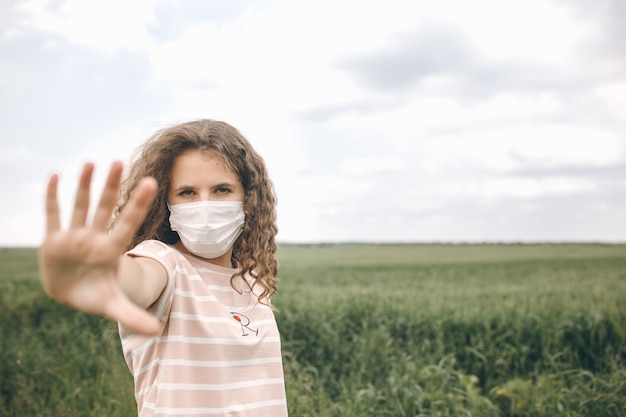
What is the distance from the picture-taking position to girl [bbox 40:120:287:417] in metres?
1.54

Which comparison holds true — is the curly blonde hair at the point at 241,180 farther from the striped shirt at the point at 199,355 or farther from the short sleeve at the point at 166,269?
the short sleeve at the point at 166,269

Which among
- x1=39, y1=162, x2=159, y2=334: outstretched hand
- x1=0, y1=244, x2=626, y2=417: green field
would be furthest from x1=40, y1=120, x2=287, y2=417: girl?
x1=0, y1=244, x2=626, y2=417: green field

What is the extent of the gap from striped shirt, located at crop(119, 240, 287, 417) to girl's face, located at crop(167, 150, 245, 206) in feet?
0.86

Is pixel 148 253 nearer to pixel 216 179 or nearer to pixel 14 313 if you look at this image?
pixel 216 179

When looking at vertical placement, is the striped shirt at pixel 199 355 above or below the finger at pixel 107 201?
below

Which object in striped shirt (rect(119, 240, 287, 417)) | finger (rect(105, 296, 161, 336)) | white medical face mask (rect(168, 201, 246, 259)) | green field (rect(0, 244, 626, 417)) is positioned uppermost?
white medical face mask (rect(168, 201, 246, 259))

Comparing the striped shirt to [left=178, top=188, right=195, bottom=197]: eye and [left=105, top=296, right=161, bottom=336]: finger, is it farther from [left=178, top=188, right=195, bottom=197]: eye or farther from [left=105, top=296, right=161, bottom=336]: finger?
[left=105, top=296, right=161, bottom=336]: finger

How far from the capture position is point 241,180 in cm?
246

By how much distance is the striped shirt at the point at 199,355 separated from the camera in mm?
1984

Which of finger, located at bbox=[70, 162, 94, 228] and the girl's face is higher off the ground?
the girl's face

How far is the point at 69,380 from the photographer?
6379 millimetres

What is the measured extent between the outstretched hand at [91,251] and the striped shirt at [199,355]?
0.58 meters

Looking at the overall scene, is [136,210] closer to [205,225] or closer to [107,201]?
[107,201]

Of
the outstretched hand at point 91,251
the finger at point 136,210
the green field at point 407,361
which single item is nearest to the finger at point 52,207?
the outstretched hand at point 91,251
